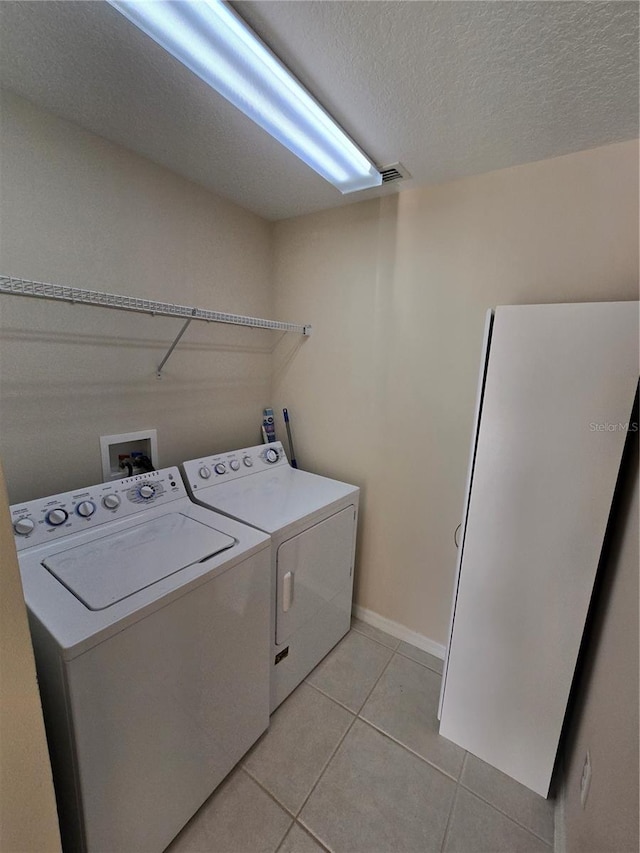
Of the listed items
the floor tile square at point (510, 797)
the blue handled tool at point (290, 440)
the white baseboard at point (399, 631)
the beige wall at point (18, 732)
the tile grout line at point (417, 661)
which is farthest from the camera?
the blue handled tool at point (290, 440)

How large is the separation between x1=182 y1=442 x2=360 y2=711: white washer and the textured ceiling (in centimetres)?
148

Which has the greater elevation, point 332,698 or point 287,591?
point 287,591

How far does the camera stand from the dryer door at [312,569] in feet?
5.08

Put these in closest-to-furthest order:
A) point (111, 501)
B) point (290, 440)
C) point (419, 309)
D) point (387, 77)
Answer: point (387, 77) → point (111, 501) → point (419, 309) → point (290, 440)

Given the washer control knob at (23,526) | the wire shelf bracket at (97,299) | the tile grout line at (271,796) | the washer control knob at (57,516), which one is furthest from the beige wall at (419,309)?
the washer control knob at (23,526)

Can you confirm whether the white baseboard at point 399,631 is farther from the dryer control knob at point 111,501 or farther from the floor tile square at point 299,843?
the dryer control knob at point 111,501

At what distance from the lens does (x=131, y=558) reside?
1227mm

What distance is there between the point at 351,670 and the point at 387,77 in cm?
258

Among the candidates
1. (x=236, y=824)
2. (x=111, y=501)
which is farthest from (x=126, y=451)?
(x=236, y=824)

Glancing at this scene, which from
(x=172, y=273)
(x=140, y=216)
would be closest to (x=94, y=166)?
(x=140, y=216)

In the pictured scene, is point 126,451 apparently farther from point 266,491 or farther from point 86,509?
point 266,491

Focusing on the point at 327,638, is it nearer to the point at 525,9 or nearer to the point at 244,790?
the point at 244,790

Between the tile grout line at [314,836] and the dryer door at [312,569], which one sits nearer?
the tile grout line at [314,836]

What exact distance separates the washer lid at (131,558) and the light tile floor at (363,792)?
97 centimetres
